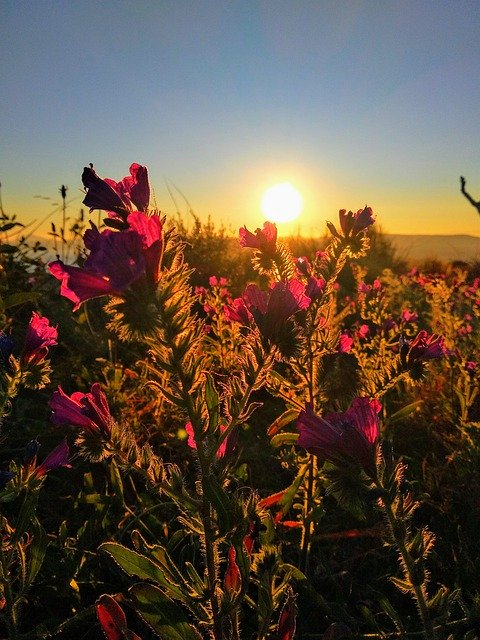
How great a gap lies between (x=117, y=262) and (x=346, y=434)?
57 cm

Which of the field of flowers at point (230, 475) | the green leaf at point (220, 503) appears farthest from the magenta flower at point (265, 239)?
the green leaf at point (220, 503)

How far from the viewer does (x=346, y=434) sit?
1023 millimetres

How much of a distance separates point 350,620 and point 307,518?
327 mm

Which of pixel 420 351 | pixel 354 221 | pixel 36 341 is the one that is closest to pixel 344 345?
pixel 420 351

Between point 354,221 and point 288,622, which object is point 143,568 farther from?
point 354,221

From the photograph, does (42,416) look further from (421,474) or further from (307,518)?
(421,474)

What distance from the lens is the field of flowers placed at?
100 cm

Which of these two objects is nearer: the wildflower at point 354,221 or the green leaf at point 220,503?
the green leaf at point 220,503

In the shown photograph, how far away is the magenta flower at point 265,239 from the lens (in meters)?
1.77

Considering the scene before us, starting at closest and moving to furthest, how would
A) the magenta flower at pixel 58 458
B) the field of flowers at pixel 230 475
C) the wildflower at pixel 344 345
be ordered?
the field of flowers at pixel 230 475 < the magenta flower at pixel 58 458 < the wildflower at pixel 344 345

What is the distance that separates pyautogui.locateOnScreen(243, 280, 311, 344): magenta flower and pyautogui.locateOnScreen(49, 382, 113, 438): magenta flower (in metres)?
0.42

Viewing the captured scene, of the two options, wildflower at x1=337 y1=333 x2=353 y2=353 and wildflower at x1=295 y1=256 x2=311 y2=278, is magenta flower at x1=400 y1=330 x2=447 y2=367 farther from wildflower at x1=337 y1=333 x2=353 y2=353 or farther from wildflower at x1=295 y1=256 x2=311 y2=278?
wildflower at x1=295 y1=256 x2=311 y2=278

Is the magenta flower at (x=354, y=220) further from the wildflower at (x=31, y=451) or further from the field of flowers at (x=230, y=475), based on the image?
the wildflower at (x=31, y=451)

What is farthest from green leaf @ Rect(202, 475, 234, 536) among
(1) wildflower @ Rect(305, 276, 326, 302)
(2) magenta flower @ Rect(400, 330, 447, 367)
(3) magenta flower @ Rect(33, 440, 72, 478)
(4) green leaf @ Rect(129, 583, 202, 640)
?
(2) magenta flower @ Rect(400, 330, 447, 367)
